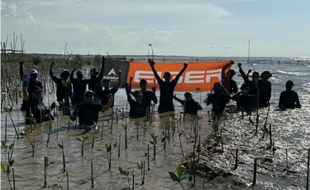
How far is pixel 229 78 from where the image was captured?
50.0 feet

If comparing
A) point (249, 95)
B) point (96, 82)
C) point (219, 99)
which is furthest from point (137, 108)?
→ point (249, 95)

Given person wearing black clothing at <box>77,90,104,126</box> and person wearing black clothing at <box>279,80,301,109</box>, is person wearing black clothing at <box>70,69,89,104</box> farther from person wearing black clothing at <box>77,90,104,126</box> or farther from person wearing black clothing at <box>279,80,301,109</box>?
person wearing black clothing at <box>279,80,301,109</box>

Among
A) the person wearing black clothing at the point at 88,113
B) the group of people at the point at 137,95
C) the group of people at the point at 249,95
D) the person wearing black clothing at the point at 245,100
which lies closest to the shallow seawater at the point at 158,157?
the person wearing black clothing at the point at 88,113

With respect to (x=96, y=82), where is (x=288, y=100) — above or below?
below

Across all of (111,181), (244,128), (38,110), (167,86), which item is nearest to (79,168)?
(111,181)

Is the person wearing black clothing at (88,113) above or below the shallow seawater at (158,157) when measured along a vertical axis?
above

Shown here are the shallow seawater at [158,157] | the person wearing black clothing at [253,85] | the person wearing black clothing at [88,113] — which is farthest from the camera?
the person wearing black clothing at [253,85]

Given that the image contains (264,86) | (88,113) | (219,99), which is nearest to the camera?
(88,113)

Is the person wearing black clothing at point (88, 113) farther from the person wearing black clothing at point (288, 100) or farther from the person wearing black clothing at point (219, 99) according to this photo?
the person wearing black clothing at point (288, 100)

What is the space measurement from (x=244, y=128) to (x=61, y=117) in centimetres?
513

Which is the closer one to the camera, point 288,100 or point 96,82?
point 96,82

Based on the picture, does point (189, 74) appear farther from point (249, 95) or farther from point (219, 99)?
point (219, 99)

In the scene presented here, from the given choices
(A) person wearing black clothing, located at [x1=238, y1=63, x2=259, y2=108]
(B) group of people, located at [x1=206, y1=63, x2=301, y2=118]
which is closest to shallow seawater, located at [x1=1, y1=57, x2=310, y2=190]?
(B) group of people, located at [x1=206, y1=63, x2=301, y2=118]

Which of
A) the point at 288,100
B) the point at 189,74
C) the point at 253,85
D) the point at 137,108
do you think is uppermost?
the point at 189,74
